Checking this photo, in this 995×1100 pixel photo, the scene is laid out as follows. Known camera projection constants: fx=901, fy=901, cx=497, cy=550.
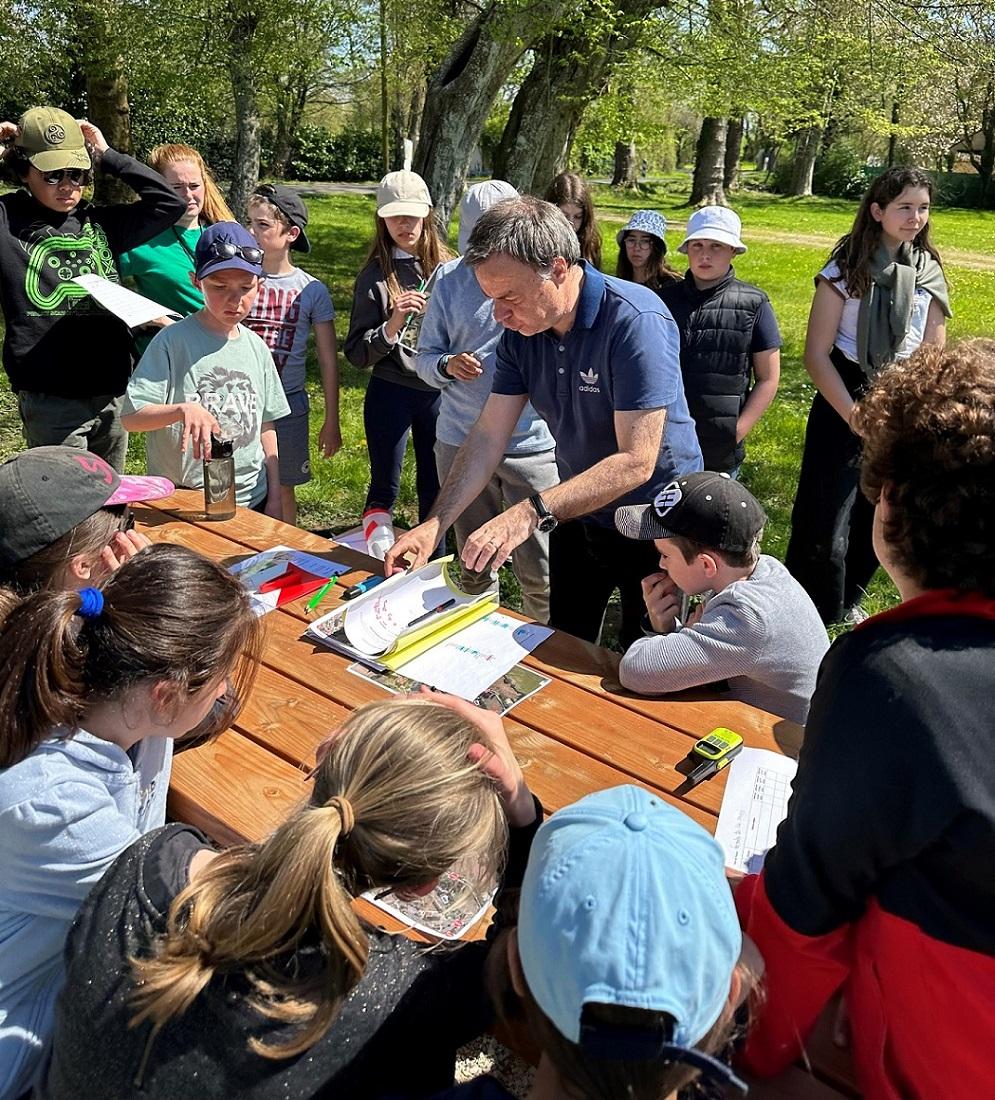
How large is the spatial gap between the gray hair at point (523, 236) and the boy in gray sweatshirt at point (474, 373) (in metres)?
0.84

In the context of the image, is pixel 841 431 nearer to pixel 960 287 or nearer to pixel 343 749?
pixel 343 749

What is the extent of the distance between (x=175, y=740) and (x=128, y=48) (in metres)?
10.2

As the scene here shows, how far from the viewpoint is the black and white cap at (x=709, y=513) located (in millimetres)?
2156

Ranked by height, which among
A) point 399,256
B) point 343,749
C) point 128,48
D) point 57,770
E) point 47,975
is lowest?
point 47,975

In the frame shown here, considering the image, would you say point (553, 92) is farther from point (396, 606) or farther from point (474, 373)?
point (396, 606)

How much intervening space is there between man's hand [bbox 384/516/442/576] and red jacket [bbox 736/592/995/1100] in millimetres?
1559

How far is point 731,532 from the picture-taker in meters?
2.15

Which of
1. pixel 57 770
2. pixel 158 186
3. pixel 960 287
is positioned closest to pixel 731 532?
pixel 57 770

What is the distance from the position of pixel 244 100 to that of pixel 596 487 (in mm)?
11009

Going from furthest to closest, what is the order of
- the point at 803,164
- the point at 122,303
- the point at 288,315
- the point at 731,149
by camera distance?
the point at 803,164
the point at 731,149
the point at 288,315
the point at 122,303

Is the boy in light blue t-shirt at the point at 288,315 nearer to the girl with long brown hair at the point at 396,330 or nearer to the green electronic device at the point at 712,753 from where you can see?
the girl with long brown hair at the point at 396,330

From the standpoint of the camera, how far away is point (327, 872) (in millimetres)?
1112

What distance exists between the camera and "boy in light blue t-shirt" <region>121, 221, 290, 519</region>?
306 centimetres

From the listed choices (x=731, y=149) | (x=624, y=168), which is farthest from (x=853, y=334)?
(x=624, y=168)
